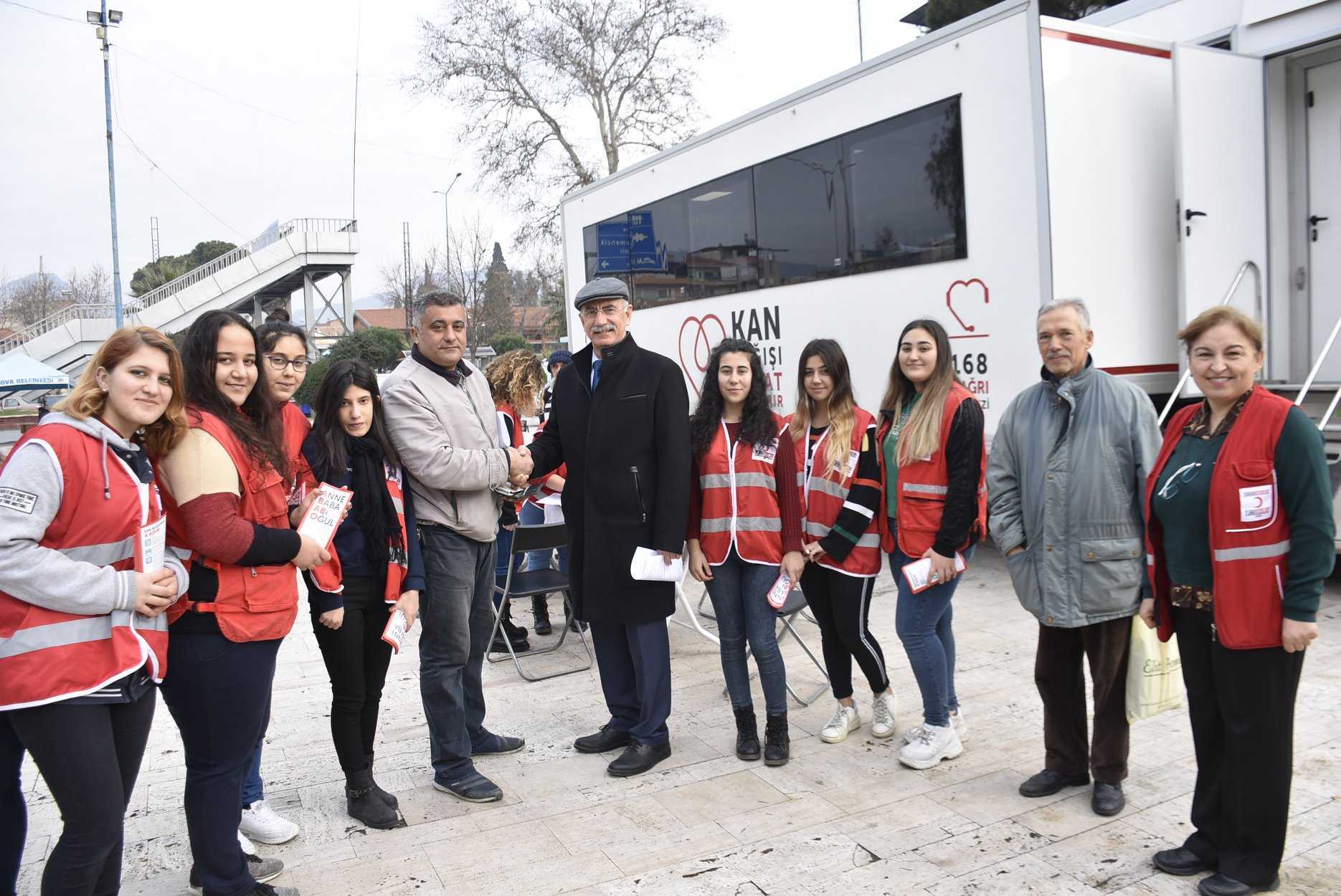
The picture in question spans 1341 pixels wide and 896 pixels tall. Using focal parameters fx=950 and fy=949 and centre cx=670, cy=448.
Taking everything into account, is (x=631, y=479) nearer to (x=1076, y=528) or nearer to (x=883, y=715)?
(x=883, y=715)

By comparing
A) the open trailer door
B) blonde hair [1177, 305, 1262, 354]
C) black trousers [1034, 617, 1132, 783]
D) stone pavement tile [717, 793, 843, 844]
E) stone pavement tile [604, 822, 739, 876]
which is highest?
the open trailer door

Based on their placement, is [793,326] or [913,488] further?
[793,326]

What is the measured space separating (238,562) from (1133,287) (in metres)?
5.35

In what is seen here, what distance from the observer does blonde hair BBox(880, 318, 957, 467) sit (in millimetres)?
3533

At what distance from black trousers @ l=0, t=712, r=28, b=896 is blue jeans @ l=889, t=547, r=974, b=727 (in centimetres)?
276

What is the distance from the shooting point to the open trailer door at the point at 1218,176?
→ 18.9 feet

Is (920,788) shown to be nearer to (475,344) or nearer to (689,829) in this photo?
(689,829)

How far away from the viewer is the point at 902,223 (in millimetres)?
6523

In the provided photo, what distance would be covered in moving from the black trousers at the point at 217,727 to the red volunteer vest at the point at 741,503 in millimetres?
1734

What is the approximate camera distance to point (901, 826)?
3172mm

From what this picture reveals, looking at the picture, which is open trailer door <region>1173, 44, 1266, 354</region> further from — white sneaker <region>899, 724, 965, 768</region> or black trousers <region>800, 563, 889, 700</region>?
white sneaker <region>899, 724, 965, 768</region>

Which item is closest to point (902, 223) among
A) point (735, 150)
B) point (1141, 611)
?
point (735, 150)

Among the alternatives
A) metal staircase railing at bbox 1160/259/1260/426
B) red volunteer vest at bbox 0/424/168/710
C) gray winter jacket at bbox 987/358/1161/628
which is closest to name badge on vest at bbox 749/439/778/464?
gray winter jacket at bbox 987/358/1161/628

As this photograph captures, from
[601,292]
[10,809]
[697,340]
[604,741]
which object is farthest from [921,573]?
[697,340]
